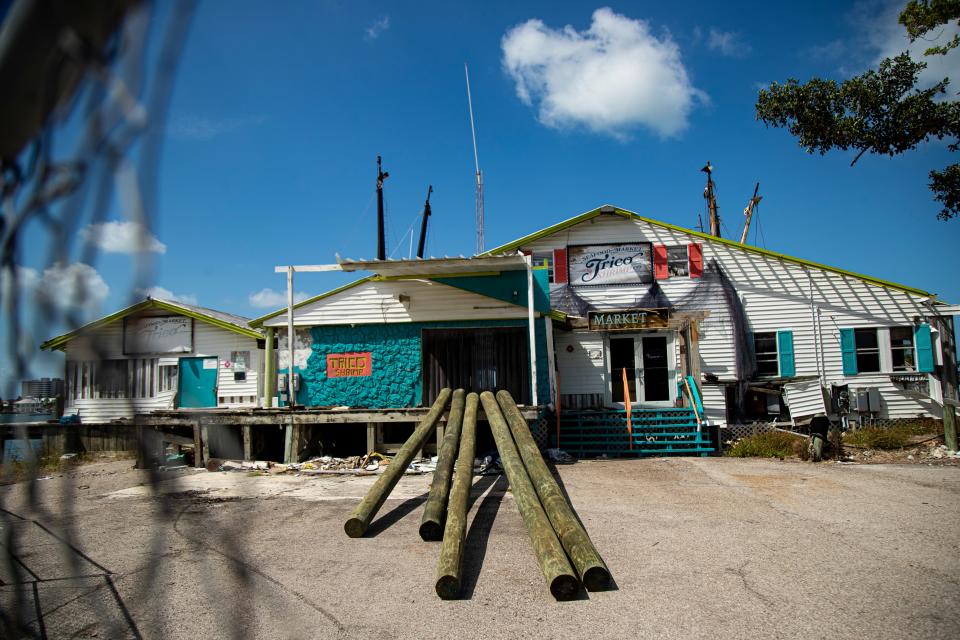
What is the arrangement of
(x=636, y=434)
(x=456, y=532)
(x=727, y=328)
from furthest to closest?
(x=727, y=328) → (x=636, y=434) → (x=456, y=532)

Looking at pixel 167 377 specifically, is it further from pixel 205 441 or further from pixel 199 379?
pixel 205 441

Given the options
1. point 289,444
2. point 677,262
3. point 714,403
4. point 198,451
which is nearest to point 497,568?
point 289,444

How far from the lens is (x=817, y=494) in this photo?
24.8ft

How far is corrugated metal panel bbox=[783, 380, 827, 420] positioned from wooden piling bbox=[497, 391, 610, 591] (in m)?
8.78

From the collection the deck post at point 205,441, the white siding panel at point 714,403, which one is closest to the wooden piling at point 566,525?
the deck post at point 205,441

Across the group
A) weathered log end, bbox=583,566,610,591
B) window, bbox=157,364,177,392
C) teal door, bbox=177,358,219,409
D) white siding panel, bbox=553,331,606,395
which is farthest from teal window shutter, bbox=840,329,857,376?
window, bbox=157,364,177,392

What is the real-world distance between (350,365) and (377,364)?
62cm

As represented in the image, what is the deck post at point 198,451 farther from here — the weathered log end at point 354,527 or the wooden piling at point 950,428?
the wooden piling at point 950,428

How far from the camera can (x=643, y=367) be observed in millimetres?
14273

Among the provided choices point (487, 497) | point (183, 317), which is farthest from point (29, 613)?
point (183, 317)

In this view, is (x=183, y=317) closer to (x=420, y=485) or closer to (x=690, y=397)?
(x=420, y=485)

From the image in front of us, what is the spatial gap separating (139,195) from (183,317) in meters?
18.5

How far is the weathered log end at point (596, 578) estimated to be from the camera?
4.24 m

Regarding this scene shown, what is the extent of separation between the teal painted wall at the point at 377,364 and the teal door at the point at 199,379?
5608mm
